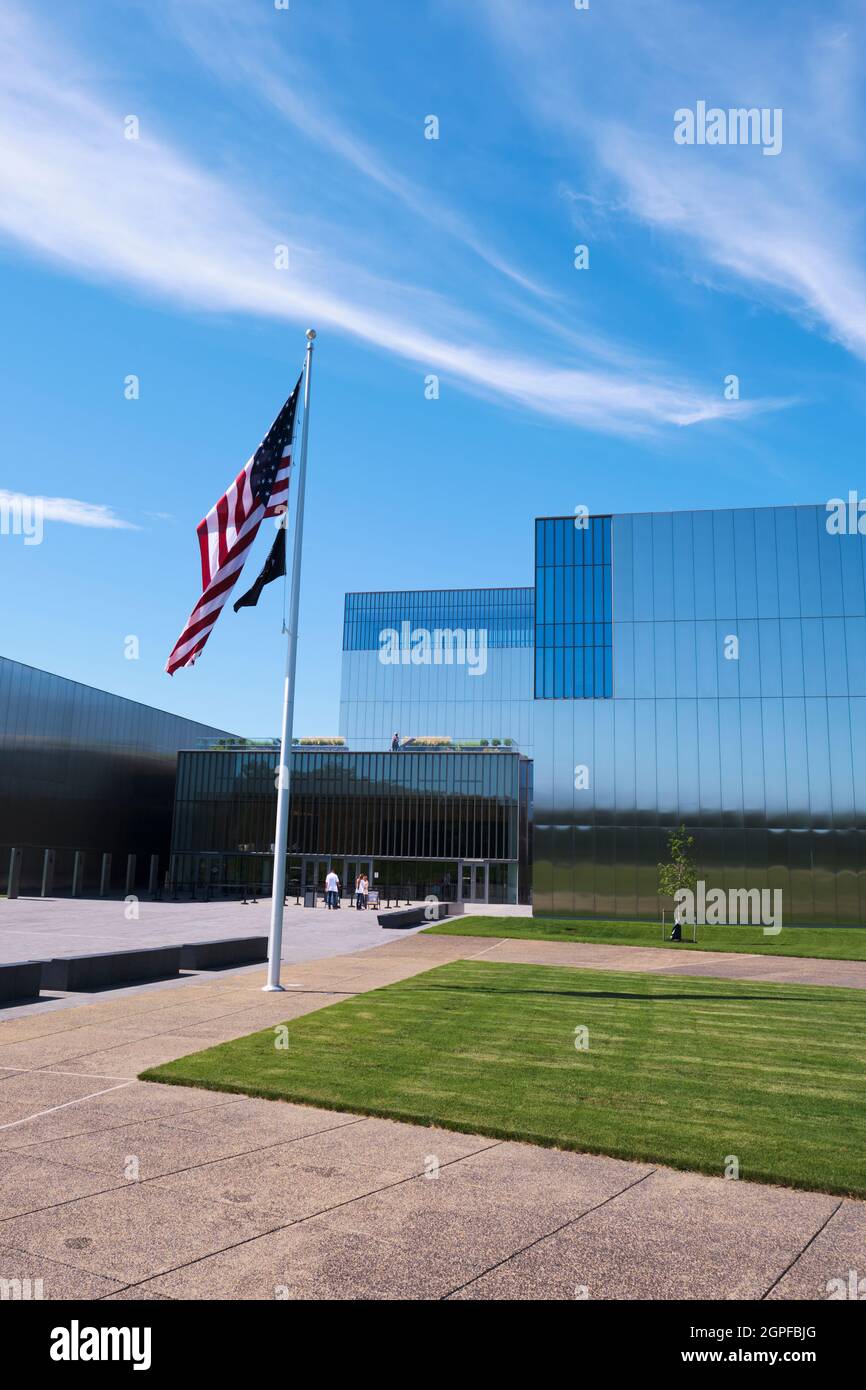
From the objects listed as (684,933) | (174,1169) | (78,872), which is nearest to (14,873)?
(78,872)

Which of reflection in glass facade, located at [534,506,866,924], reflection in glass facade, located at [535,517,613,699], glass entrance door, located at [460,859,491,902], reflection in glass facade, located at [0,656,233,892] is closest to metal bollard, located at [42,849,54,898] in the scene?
reflection in glass facade, located at [0,656,233,892]

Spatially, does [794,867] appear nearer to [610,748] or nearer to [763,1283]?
[610,748]

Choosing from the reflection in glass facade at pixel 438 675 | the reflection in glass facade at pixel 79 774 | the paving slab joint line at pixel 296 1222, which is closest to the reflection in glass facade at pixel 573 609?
the reflection in glass facade at pixel 79 774

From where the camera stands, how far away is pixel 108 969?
16.6 m

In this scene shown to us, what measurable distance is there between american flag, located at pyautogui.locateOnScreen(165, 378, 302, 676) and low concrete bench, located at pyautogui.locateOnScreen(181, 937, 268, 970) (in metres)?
6.61

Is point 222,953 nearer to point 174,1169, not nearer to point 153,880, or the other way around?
point 174,1169

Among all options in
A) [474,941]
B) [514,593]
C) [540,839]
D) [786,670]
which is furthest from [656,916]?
[514,593]

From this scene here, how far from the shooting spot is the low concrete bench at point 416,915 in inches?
1295

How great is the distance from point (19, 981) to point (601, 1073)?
9.37 m

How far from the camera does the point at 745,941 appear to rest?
32656mm

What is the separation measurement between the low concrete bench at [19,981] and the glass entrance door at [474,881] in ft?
130

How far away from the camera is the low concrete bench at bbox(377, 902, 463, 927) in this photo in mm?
32891

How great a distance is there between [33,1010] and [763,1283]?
11.6 metres

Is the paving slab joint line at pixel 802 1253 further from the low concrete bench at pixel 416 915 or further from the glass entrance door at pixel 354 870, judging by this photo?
the glass entrance door at pixel 354 870
